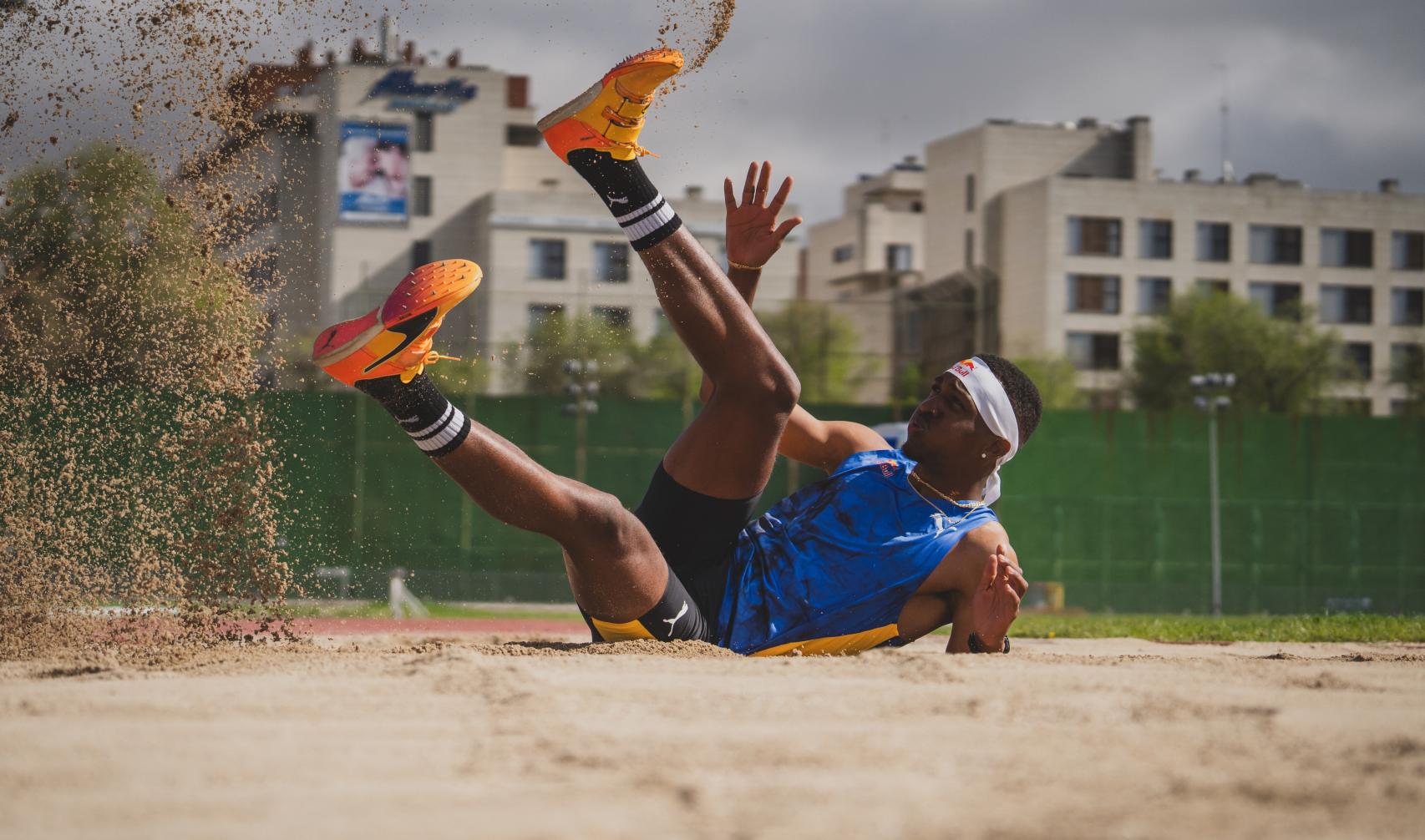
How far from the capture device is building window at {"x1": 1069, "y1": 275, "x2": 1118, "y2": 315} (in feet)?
155

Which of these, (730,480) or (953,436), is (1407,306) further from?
(730,480)

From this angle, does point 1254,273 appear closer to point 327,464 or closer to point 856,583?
point 327,464

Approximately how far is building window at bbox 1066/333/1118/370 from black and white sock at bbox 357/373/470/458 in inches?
1789

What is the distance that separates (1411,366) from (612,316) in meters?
31.0

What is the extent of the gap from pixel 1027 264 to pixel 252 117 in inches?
1739

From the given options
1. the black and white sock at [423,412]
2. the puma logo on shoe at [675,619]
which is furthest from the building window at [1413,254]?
the black and white sock at [423,412]

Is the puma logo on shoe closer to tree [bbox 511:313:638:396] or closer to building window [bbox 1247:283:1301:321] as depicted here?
tree [bbox 511:313:638:396]

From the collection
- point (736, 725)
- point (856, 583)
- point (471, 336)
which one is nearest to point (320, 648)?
point (856, 583)

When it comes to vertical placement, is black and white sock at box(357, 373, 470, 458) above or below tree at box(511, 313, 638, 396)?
below

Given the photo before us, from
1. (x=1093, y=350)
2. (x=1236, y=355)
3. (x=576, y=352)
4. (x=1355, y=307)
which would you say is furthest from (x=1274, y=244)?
(x=576, y=352)

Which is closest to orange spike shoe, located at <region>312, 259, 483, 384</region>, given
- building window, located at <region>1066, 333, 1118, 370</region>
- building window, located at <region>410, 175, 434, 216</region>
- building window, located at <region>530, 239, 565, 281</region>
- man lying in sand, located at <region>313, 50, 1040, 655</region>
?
man lying in sand, located at <region>313, 50, 1040, 655</region>

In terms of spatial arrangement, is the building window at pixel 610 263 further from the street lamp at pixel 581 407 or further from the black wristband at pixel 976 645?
the black wristband at pixel 976 645

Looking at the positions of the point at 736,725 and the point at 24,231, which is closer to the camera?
the point at 736,725

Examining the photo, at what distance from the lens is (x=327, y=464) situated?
1911 cm
